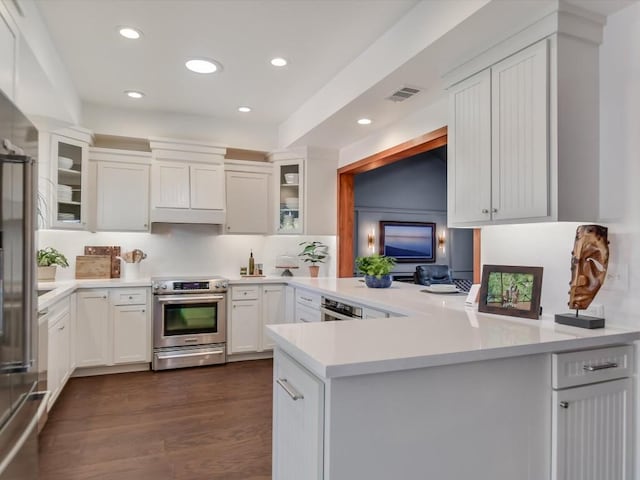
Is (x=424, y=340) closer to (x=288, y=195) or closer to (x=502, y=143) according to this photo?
(x=502, y=143)

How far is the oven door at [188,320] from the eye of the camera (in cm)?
420

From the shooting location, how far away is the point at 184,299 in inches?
168

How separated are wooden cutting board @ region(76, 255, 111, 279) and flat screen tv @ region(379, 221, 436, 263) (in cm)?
468

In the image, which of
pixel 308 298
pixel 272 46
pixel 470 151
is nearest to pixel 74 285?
pixel 308 298

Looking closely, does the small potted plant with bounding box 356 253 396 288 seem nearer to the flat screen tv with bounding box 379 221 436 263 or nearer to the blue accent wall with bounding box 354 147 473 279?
the blue accent wall with bounding box 354 147 473 279

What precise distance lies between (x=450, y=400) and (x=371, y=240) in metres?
6.15

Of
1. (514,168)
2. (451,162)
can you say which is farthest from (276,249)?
(514,168)

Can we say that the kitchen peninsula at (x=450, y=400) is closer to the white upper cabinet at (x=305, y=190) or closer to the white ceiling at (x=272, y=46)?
the white ceiling at (x=272, y=46)

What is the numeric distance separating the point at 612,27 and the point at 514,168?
2.64 ft

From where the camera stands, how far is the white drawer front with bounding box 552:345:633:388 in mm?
1628

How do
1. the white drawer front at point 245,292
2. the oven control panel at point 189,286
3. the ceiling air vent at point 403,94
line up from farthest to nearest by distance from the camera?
the white drawer front at point 245,292 < the oven control panel at point 189,286 < the ceiling air vent at point 403,94

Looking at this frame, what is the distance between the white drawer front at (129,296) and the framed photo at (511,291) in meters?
3.28

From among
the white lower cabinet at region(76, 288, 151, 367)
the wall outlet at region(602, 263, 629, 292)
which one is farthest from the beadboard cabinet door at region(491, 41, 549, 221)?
the white lower cabinet at region(76, 288, 151, 367)

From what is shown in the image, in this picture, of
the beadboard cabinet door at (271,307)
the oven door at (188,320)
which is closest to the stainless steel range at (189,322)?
the oven door at (188,320)
